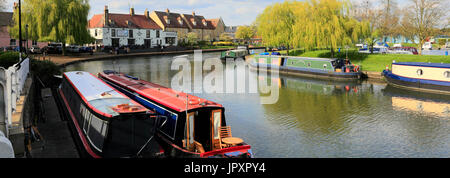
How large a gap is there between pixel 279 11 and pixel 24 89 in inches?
1595

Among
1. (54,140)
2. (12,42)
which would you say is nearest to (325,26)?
(54,140)

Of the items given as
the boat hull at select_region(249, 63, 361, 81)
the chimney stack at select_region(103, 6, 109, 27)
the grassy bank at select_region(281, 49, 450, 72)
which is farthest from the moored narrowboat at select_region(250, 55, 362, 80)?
the chimney stack at select_region(103, 6, 109, 27)

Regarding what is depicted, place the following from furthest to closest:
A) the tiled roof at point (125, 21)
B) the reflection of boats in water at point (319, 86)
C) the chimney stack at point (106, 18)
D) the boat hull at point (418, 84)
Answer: the tiled roof at point (125, 21) → the chimney stack at point (106, 18) → the reflection of boats in water at point (319, 86) → the boat hull at point (418, 84)

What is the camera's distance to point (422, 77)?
2711 cm

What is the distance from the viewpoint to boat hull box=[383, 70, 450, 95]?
84.5 ft

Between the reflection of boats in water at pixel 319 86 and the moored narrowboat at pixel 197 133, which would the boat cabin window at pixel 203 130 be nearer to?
the moored narrowboat at pixel 197 133

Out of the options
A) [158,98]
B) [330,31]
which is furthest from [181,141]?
[330,31]

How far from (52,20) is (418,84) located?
1765 inches

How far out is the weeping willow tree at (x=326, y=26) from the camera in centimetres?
3947

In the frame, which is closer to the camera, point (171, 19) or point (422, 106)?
point (422, 106)

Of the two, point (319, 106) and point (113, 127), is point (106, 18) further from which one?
point (113, 127)

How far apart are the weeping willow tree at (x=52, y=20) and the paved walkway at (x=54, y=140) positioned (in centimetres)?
3542

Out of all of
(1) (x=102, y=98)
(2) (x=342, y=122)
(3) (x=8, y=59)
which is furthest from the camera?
(3) (x=8, y=59)

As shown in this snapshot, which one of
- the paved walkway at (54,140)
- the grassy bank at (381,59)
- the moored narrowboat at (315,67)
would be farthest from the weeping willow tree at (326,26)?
the paved walkway at (54,140)
